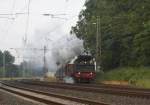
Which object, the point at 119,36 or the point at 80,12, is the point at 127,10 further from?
the point at 80,12

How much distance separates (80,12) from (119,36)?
70.4 ft

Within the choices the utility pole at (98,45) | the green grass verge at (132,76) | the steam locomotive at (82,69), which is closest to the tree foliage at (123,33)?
the utility pole at (98,45)

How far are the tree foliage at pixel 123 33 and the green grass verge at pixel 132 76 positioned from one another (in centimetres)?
312

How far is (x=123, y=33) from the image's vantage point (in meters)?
62.5

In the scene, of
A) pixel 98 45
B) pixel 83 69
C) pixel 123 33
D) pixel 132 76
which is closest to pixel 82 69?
pixel 83 69

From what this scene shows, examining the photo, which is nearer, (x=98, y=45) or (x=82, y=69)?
(x=82, y=69)

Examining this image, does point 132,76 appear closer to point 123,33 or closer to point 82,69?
point 82,69

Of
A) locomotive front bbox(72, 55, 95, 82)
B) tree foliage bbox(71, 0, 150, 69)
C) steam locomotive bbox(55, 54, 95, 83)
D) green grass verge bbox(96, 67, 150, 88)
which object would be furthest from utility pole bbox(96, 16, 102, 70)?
locomotive front bbox(72, 55, 95, 82)

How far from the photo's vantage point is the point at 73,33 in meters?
79.5

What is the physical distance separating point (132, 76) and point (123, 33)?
12.9 m

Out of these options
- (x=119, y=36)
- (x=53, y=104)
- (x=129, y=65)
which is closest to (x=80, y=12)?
(x=119, y=36)

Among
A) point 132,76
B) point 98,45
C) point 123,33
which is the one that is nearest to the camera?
point 132,76

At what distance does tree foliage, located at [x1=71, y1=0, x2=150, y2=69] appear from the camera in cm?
5625

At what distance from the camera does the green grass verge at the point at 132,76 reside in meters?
45.6
